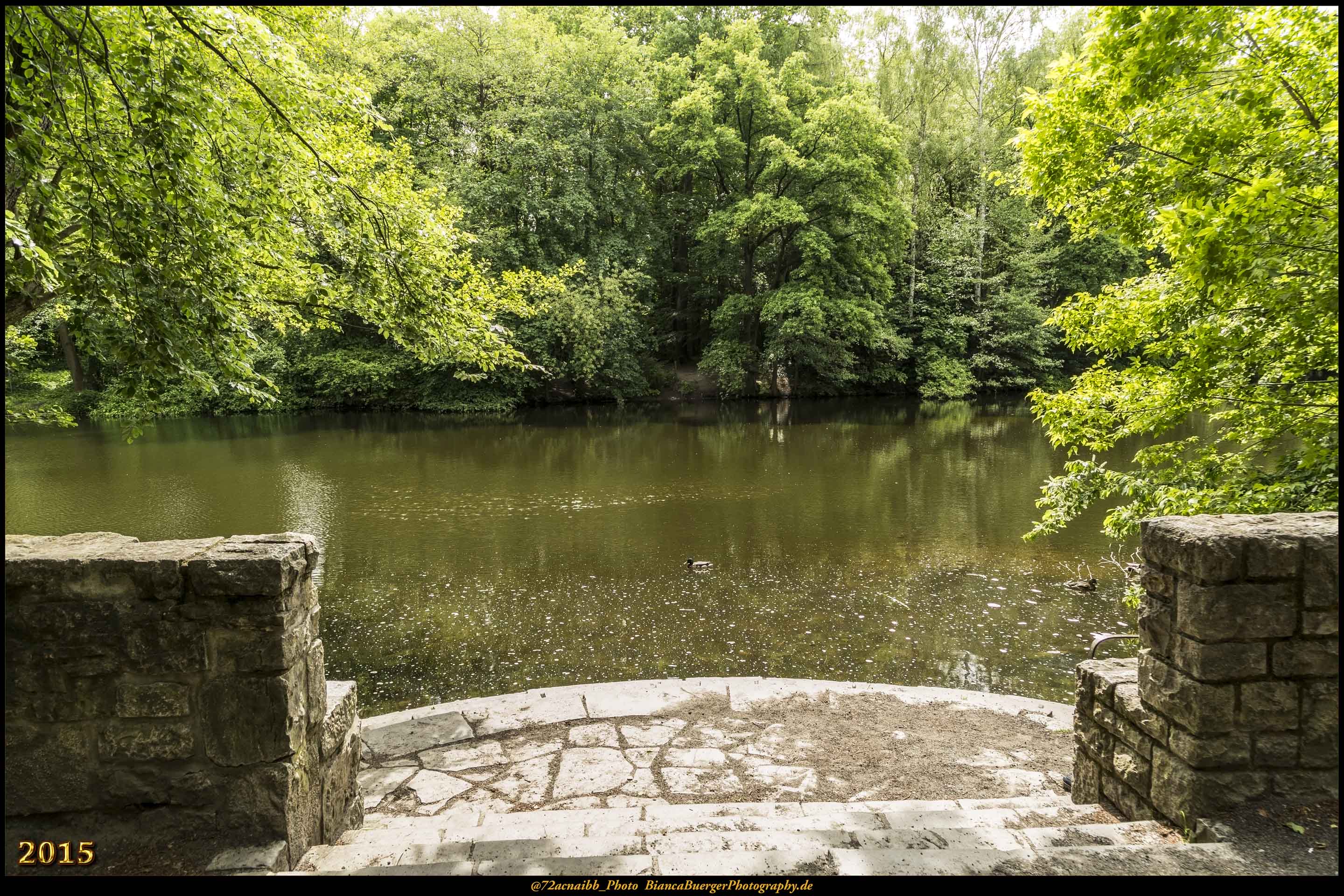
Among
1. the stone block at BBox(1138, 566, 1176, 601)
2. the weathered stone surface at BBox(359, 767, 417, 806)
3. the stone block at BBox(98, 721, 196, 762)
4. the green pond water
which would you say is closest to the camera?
the stone block at BBox(98, 721, 196, 762)

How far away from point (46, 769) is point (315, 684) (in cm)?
90

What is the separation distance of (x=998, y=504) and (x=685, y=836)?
444 inches

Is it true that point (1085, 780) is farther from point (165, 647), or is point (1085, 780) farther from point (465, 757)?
point (165, 647)

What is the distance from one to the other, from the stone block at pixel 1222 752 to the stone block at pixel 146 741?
379cm

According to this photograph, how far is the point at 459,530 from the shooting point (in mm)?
11664

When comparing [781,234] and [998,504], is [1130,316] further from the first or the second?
[781,234]

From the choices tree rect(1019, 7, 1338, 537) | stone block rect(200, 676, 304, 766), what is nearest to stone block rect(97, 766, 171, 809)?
stone block rect(200, 676, 304, 766)

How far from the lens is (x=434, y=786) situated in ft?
13.3

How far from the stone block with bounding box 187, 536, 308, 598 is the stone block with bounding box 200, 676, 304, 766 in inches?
13.5

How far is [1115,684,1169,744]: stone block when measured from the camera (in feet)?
9.87

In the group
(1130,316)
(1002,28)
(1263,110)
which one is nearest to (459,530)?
(1130,316)

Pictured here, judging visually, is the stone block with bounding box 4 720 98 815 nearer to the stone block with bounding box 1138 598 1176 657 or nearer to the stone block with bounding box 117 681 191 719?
the stone block with bounding box 117 681 191 719

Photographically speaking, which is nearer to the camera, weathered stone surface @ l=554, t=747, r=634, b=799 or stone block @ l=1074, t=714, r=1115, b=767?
stone block @ l=1074, t=714, r=1115, b=767

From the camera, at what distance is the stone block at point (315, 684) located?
3004 millimetres
